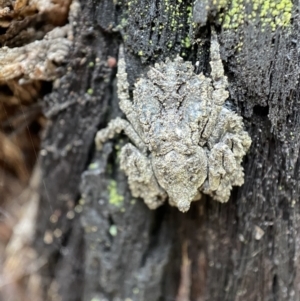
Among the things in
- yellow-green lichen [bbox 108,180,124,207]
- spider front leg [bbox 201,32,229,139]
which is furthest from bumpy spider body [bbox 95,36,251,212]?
yellow-green lichen [bbox 108,180,124,207]

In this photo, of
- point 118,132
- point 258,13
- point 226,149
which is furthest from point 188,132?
point 258,13

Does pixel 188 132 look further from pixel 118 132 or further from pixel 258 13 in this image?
pixel 258 13

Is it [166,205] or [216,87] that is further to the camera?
[166,205]

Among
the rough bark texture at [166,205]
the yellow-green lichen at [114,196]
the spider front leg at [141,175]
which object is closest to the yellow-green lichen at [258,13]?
the rough bark texture at [166,205]

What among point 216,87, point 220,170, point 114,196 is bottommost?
point 114,196

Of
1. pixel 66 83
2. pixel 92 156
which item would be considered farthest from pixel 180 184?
pixel 66 83

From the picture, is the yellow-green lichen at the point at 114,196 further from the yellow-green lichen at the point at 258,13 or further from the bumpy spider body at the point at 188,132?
the yellow-green lichen at the point at 258,13

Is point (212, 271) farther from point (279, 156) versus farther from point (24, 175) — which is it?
point (24, 175)

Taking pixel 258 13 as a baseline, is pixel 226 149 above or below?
below
